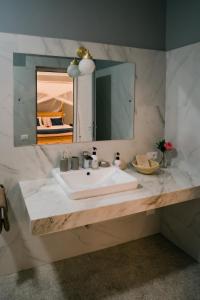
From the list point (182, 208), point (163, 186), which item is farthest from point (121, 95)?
point (182, 208)

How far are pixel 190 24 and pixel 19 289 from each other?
2632 millimetres

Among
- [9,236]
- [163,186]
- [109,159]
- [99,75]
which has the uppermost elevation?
[99,75]

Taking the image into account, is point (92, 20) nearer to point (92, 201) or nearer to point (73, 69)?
point (73, 69)

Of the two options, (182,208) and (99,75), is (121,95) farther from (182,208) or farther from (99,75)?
(182,208)

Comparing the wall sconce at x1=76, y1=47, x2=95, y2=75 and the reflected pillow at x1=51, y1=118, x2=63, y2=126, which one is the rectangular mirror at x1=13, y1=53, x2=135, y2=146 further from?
the wall sconce at x1=76, y1=47, x2=95, y2=75

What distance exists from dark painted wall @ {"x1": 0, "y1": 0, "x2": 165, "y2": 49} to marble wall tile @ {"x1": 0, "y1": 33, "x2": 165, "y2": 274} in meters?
0.07

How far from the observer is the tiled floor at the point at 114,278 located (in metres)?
1.92

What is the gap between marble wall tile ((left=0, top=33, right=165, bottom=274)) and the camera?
1.93m

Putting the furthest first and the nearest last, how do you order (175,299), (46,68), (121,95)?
(121,95)
(46,68)
(175,299)

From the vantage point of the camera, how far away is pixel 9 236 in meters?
2.08

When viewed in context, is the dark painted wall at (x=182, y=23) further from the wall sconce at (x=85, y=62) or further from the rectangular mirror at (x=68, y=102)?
the wall sconce at (x=85, y=62)

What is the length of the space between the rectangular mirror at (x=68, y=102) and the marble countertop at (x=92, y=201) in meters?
0.43

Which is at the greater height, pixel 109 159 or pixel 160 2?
pixel 160 2

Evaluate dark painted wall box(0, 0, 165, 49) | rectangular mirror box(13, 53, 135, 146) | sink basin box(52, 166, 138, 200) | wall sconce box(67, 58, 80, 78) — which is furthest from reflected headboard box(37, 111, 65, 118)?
dark painted wall box(0, 0, 165, 49)
